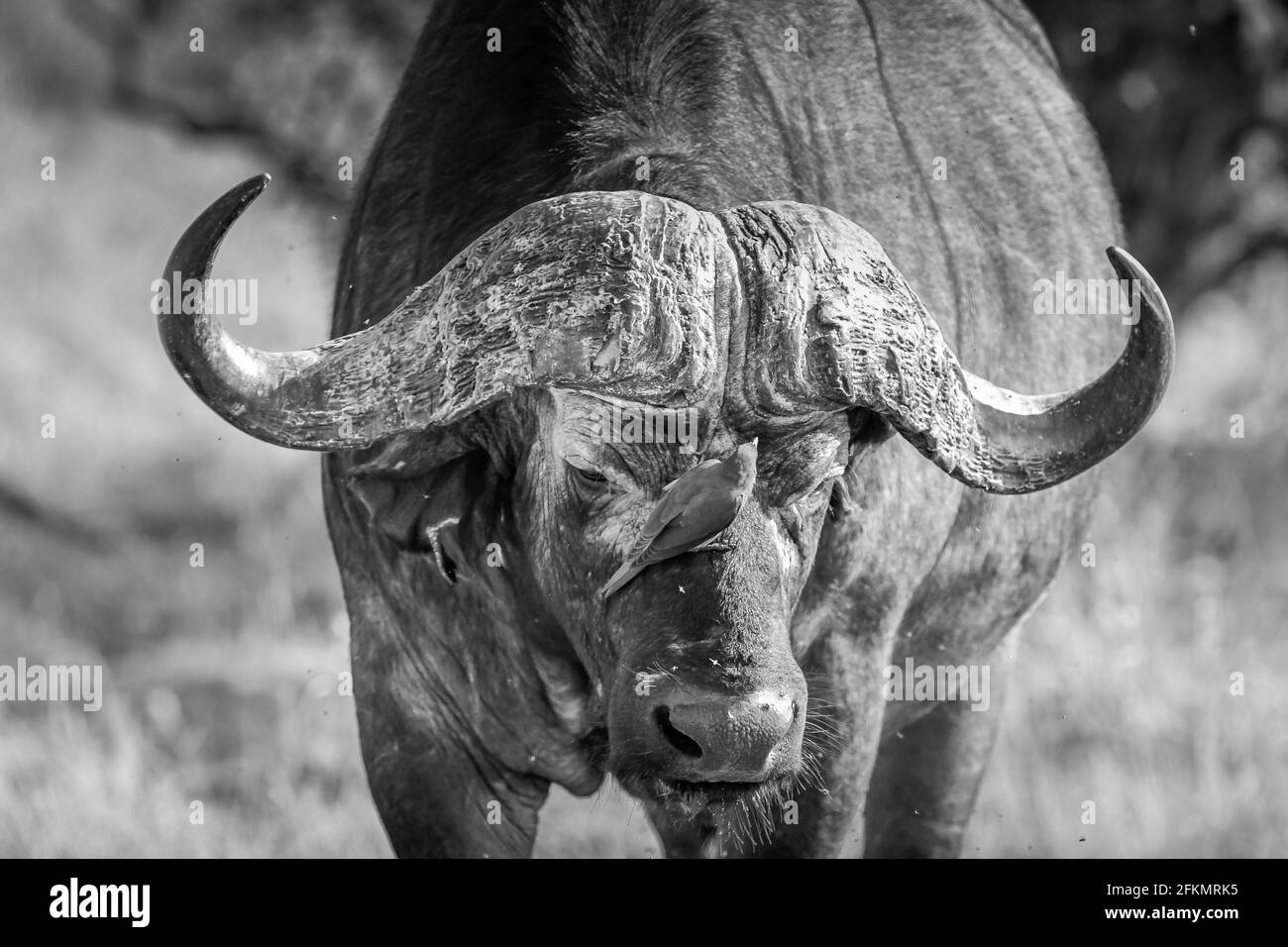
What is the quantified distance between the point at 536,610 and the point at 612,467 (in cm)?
57

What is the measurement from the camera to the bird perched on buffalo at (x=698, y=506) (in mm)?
3566

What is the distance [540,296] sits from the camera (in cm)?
369

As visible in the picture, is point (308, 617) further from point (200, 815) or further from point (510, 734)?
point (510, 734)

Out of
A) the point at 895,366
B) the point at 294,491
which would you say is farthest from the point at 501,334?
the point at 294,491

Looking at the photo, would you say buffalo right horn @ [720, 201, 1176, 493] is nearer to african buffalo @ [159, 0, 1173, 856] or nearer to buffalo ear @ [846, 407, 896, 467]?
african buffalo @ [159, 0, 1173, 856]

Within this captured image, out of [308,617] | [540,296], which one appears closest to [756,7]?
[540,296]

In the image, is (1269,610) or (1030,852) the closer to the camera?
(1030,852)

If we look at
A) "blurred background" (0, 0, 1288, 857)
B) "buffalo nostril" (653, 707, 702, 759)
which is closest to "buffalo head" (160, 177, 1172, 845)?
"buffalo nostril" (653, 707, 702, 759)

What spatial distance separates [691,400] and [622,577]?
1.23 feet

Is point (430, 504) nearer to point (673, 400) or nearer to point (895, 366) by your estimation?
point (673, 400)

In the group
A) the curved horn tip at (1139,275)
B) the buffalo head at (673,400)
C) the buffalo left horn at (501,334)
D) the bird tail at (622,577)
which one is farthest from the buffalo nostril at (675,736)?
the curved horn tip at (1139,275)

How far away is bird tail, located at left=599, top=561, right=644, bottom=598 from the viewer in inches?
146

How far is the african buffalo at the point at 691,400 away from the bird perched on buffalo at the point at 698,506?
0.05 m

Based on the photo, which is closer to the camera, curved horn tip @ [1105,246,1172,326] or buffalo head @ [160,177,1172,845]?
buffalo head @ [160,177,1172,845]
